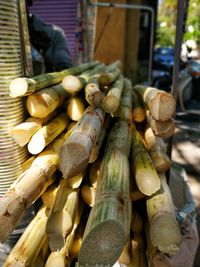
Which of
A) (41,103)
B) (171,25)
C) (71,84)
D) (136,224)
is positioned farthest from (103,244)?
(171,25)

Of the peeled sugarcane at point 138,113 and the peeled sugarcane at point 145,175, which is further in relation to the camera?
the peeled sugarcane at point 138,113

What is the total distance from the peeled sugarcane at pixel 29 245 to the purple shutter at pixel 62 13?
3.67 metres

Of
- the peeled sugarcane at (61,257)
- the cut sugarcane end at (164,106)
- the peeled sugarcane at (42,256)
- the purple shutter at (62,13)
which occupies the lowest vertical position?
the peeled sugarcane at (42,256)

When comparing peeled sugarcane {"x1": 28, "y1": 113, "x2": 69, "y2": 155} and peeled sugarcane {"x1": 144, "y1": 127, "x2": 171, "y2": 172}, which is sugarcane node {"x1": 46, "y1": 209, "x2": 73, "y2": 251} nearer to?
peeled sugarcane {"x1": 28, "y1": 113, "x2": 69, "y2": 155}

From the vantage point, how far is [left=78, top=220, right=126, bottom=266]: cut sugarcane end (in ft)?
3.22

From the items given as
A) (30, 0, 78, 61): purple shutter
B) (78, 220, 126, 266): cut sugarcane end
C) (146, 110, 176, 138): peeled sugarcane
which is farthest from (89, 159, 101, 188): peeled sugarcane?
(30, 0, 78, 61): purple shutter

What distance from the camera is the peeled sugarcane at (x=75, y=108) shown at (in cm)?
167

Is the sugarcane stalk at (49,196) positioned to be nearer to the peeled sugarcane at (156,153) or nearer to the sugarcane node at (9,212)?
the sugarcane node at (9,212)

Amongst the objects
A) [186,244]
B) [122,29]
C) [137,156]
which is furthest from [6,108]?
[122,29]

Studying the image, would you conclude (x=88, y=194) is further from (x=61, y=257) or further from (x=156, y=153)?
(x=156, y=153)

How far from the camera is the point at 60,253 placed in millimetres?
1354

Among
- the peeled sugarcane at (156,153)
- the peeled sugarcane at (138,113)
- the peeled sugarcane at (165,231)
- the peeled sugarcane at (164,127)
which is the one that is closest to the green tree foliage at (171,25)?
the peeled sugarcane at (138,113)

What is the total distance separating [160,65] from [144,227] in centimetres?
912

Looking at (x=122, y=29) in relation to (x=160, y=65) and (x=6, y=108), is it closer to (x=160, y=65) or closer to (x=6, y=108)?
(x=160, y=65)
